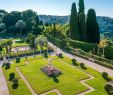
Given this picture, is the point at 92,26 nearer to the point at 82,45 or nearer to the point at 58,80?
the point at 82,45

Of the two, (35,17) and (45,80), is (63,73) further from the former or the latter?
(35,17)

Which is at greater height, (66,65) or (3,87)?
(66,65)

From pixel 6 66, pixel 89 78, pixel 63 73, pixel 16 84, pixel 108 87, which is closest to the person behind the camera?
pixel 108 87

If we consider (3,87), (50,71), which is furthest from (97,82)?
(3,87)

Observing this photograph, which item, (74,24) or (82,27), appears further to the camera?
(74,24)

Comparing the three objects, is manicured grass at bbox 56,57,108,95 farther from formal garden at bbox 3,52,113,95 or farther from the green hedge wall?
the green hedge wall

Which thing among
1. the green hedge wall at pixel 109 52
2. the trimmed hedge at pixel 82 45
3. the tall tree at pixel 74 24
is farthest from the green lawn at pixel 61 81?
the tall tree at pixel 74 24

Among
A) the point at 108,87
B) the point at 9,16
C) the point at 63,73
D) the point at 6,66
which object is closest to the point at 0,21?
the point at 9,16

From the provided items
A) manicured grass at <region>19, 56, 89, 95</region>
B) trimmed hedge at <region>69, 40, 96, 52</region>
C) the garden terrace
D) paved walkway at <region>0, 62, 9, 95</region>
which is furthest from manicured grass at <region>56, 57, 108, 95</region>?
trimmed hedge at <region>69, 40, 96, 52</region>
